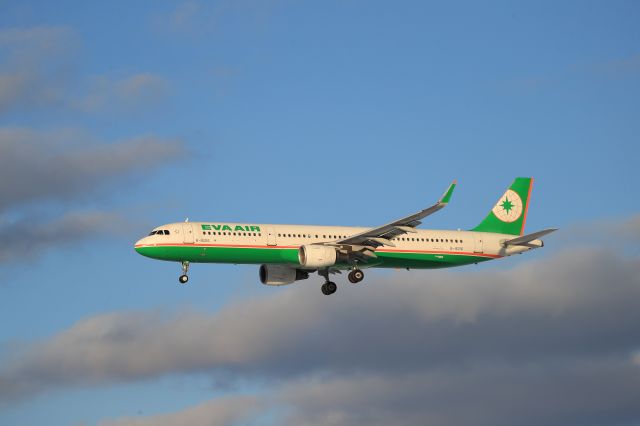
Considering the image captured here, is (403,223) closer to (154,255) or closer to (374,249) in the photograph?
(374,249)

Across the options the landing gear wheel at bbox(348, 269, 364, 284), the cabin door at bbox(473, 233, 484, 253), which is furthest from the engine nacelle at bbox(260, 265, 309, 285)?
the cabin door at bbox(473, 233, 484, 253)

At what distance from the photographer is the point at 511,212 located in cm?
9231

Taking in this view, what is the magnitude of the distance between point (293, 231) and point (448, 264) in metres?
12.3

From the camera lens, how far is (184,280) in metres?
81.1

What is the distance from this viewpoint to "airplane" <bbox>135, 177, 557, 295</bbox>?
80312 mm

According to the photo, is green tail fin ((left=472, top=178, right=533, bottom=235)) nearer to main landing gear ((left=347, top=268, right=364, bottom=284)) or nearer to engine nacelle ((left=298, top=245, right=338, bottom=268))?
main landing gear ((left=347, top=268, right=364, bottom=284))

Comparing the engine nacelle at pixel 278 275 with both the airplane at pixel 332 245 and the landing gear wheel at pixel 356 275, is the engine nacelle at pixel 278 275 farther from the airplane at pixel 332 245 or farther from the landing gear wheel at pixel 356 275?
the landing gear wheel at pixel 356 275

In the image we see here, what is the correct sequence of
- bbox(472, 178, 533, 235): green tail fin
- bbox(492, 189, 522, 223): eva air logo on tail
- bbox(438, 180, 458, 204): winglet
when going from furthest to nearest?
bbox(492, 189, 522, 223): eva air logo on tail
bbox(472, 178, 533, 235): green tail fin
bbox(438, 180, 458, 204): winglet

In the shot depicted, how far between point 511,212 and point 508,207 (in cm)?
46

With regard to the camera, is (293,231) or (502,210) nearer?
(293,231)

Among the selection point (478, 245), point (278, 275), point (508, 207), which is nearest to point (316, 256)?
point (278, 275)

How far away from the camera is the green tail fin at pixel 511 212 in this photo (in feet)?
299

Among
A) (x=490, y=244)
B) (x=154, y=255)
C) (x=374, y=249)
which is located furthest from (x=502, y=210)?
(x=154, y=255)

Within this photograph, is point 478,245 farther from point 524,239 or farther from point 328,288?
point 328,288
